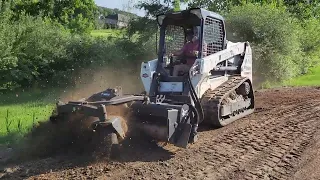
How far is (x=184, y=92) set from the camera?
316 inches

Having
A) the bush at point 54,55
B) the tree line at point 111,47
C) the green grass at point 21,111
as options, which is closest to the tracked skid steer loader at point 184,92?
the green grass at point 21,111

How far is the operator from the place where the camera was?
8570 mm

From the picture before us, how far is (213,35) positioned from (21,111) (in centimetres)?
→ 688

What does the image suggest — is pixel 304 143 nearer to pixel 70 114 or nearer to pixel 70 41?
pixel 70 114

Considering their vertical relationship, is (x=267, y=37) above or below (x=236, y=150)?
above

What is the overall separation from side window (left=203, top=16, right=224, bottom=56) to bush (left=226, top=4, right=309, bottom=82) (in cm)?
906

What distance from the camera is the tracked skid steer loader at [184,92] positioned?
6.73 m

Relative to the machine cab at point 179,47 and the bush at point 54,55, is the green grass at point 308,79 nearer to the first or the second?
the bush at point 54,55

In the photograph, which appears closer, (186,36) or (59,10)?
(186,36)

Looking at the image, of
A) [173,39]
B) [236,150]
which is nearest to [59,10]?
[173,39]

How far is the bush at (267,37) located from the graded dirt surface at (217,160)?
960 cm

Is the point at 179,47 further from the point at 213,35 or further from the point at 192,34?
the point at 213,35

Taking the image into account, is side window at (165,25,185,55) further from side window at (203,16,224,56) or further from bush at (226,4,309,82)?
bush at (226,4,309,82)

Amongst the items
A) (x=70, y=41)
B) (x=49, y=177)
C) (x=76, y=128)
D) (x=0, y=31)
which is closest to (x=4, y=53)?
(x=0, y=31)
